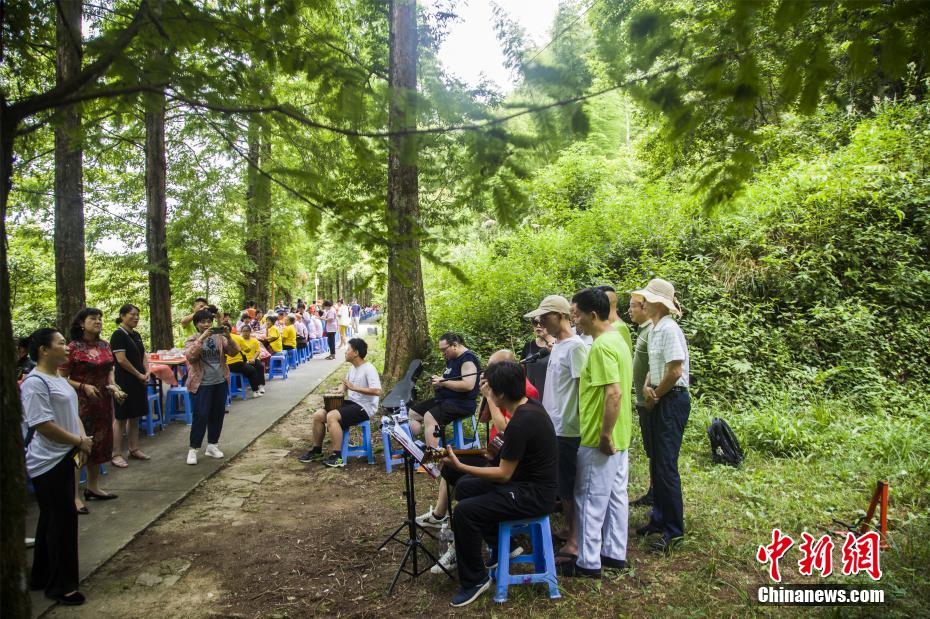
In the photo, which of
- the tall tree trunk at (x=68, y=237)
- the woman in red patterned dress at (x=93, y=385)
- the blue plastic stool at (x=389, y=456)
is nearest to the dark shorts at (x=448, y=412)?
the blue plastic stool at (x=389, y=456)

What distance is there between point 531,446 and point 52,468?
3.24m

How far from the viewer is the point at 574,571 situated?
366 cm

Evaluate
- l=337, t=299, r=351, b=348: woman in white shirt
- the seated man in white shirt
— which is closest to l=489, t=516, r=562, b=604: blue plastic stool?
the seated man in white shirt

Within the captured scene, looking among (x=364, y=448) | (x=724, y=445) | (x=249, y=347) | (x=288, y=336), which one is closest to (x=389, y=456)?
(x=364, y=448)

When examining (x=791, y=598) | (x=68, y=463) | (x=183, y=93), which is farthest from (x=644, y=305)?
(x=68, y=463)

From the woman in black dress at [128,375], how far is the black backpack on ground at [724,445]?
6663mm

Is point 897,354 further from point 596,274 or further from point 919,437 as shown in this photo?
point 596,274

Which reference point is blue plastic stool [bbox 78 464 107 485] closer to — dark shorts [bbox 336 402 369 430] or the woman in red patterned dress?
the woman in red patterned dress

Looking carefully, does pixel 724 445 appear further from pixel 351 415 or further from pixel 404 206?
pixel 404 206

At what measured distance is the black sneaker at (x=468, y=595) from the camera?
3361 millimetres

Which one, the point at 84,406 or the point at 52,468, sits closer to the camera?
the point at 52,468

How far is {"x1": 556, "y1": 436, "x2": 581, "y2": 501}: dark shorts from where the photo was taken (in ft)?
13.0

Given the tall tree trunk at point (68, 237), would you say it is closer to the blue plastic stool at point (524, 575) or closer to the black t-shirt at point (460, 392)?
the black t-shirt at point (460, 392)

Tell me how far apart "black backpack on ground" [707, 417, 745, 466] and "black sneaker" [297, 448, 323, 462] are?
15.6 ft
